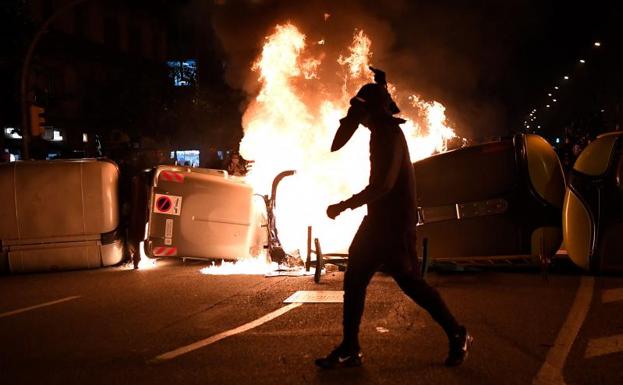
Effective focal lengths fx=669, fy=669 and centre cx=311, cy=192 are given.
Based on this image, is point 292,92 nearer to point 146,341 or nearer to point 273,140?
point 273,140

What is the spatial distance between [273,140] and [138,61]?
111 ft

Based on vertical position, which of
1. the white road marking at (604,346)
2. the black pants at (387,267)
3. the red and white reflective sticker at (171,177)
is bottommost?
the white road marking at (604,346)

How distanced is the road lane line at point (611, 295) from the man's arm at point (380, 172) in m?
3.24

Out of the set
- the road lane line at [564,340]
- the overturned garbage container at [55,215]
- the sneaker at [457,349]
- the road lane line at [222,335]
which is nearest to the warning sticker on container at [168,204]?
the overturned garbage container at [55,215]

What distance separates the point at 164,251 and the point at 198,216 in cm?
68

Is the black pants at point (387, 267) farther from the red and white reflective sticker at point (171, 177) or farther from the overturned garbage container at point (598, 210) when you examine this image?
the red and white reflective sticker at point (171, 177)

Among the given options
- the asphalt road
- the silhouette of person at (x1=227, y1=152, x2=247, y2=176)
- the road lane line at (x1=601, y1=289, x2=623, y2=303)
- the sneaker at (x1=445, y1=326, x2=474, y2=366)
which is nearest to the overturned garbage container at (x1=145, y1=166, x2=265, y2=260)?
the asphalt road

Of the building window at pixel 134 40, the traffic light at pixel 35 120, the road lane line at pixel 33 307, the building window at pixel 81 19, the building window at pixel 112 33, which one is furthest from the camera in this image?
the building window at pixel 134 40

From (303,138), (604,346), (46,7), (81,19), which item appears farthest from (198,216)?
(81,19)

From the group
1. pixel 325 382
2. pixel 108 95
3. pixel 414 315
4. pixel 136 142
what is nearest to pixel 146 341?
pixel 325 382

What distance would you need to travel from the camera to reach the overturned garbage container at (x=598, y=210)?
7387mm

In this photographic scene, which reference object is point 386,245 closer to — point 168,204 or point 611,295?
point 611,295

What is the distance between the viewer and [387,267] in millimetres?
4449

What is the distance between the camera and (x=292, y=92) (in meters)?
12.4
